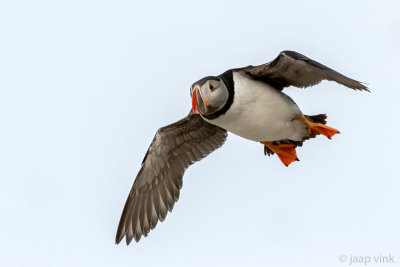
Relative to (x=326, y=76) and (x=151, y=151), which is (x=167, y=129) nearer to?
(x=151, y=151)

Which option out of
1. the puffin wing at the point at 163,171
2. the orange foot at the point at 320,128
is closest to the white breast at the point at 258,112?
the orange foot at the point at 320,128

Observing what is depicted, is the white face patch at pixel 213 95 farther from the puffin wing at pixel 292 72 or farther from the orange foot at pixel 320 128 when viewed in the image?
the orange foot at pixel 320 128

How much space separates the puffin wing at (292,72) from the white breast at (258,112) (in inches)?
5.8

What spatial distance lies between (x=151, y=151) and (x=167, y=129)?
488mm

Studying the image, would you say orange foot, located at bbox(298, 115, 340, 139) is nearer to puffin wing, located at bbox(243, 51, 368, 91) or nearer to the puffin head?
puffin wing, located at bbox(243, 51, 368, 91)

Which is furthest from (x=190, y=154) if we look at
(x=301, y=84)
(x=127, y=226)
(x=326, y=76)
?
(x=326, y=76)

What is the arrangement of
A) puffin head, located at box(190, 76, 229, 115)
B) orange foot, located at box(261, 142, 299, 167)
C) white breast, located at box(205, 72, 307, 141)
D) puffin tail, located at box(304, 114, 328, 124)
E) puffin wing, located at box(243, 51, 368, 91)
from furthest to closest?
orange foot, located at box(261, 142, 299, 167) < puffin tail, located at box(304, 114, 328, 124) < white breast, located at box(205, 72, 307, 141) < puffin head, located at box(190, 76, 229, 115) < puffin wing, located at box(243, 51, 368, 91)

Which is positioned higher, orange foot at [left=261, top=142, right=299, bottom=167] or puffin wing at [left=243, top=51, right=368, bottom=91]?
puffin wing at [left=243, top=51, right=368, bottom=91]

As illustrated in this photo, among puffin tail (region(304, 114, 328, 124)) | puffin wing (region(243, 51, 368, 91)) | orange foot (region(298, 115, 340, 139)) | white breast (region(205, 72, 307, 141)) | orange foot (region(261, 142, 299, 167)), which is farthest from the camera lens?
orange foot (region(261, 142, 299, 167))

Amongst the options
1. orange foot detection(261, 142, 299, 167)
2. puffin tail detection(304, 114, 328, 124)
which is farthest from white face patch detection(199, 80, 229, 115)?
orange foot detection(261, 142, 299, 167)

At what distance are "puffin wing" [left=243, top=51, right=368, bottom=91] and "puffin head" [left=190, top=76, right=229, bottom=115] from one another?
24.1 inches

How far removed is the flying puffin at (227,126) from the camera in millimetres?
9312

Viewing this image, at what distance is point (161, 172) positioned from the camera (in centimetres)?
1104

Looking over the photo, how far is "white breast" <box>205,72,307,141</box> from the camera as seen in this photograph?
9453 mm
